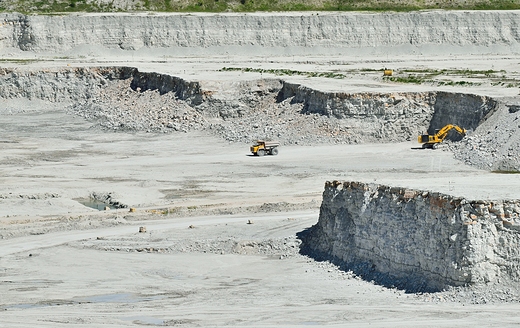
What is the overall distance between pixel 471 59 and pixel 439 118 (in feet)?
116

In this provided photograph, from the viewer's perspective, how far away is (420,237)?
92.3 ft

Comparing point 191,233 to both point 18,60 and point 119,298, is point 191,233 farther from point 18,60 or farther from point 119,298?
point 18,60

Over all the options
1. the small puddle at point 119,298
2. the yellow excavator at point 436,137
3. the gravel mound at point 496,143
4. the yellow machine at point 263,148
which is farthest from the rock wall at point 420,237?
the yellow excavator at point 436,137

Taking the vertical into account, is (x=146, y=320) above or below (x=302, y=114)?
below

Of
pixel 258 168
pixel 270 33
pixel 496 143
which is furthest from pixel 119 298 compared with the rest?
pixel 270 33

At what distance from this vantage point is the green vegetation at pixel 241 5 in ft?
327

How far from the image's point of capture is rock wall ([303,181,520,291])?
26875 mm

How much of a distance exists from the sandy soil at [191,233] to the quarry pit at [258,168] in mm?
113

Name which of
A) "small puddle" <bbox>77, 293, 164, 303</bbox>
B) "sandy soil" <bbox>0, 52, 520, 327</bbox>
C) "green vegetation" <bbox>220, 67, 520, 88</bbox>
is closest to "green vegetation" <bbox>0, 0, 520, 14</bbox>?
"green vegetation" <bbox>220, 67, 520, 88</bbox>

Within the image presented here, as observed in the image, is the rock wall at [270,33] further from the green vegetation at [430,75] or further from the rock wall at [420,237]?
the rock wall at [420,237]

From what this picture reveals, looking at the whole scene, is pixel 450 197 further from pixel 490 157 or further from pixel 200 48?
pixel 200 48

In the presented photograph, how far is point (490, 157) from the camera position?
4916cm

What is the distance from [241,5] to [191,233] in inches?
2711

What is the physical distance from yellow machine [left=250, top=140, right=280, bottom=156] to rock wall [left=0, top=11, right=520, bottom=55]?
41.8 metres
